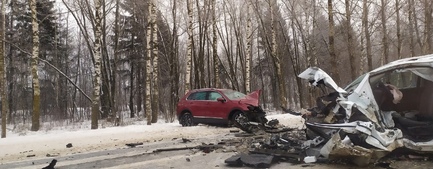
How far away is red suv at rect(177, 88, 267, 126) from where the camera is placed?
13.0 m

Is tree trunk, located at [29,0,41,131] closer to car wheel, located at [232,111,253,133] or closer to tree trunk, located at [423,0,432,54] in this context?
car wheel, located at [232,111,253,133]

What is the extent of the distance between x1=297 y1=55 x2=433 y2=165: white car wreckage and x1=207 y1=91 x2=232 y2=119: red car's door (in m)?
6.42

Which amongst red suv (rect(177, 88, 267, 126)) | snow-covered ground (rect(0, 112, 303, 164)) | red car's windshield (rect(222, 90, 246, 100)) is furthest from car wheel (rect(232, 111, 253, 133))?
red car's windshield (rect(222, 90, 246, 100))

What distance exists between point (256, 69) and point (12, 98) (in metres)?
27.0

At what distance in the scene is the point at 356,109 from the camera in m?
5.67

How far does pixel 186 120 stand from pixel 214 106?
5.34ft

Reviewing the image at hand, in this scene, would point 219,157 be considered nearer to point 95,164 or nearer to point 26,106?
point 95,164

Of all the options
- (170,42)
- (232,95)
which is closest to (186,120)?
(232,95)

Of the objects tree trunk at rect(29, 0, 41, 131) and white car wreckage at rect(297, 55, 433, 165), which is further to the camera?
tree trunk at rect(29, 0, 41, 131)

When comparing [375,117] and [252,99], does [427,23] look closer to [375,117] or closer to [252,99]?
[252,99]

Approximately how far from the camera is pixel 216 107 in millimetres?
13453

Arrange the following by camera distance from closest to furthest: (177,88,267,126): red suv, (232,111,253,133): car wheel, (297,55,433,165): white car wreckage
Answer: (297,55,433,165): white car wreckage
(232,111,253,133): car wheel
(177,88,267,126): red suv

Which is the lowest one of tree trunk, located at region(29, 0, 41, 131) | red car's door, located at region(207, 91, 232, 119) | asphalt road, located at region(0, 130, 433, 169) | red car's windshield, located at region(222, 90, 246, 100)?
asphalt road, located at region(0, 130, 433, 169)

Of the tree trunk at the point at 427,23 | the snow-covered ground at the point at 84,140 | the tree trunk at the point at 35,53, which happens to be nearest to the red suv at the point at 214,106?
the snow-covered ground at the point at 84,140
